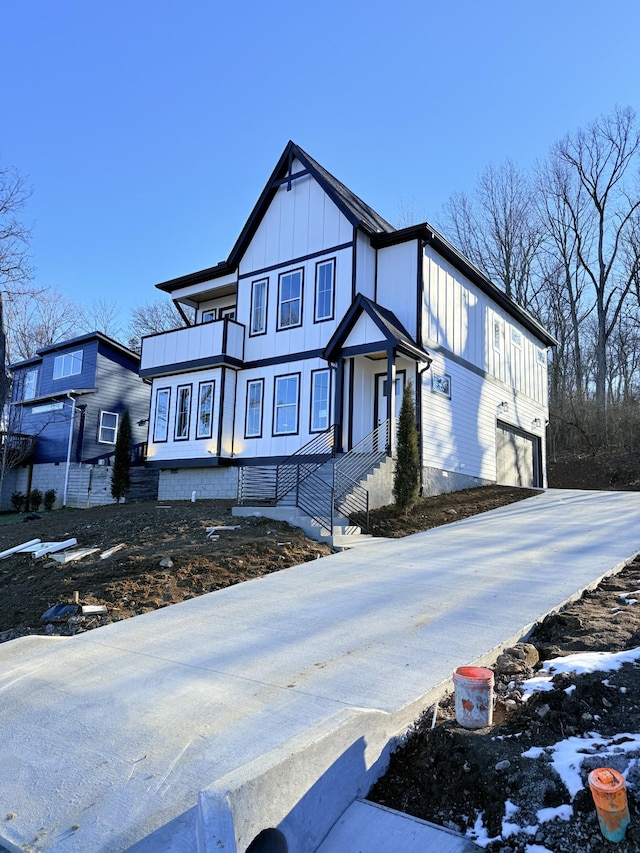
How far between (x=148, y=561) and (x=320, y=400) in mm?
8713

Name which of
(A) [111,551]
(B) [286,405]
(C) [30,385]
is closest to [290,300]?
(B) [286,405]

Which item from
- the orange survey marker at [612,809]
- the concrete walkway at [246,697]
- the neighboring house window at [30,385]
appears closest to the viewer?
the orange survey marker at [612,809]

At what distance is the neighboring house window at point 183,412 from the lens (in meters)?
19.3

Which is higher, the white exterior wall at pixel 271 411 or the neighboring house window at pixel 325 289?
the neighboring house window at pixel 325 289

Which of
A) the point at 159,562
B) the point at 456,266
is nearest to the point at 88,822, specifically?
the point at 159,562

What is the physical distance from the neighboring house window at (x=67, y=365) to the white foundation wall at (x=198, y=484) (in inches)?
382

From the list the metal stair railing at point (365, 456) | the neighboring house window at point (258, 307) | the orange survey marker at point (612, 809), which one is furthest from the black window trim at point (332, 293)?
the orange survey marker at point (612, 809)

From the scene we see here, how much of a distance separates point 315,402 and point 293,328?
248 centimetres

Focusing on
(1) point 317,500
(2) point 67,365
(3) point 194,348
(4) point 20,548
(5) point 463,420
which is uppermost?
(2) point 67,365

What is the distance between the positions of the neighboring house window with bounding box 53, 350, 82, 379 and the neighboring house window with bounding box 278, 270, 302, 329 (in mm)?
12551

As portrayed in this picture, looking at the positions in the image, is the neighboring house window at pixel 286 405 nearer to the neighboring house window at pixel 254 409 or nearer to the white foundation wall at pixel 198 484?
the neighboring house window at pixel 254 409

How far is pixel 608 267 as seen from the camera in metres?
31.9

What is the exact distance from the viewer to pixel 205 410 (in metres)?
19.0

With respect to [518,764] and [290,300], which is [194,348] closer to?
[290,300]
